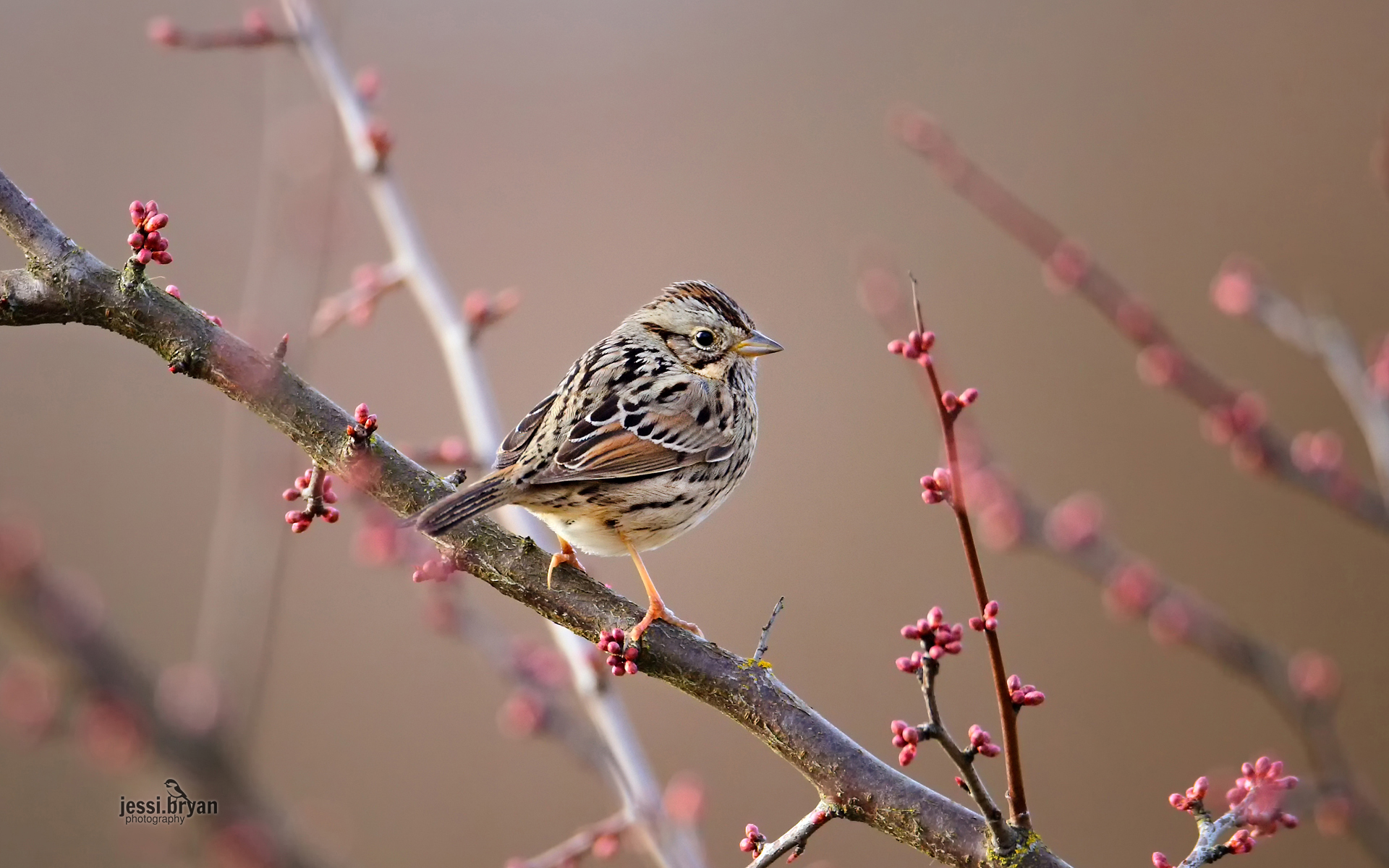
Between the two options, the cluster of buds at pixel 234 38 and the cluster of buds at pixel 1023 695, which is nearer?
the cluster of buds at pixel 1023 695

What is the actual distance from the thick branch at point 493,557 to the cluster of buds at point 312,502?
5cm

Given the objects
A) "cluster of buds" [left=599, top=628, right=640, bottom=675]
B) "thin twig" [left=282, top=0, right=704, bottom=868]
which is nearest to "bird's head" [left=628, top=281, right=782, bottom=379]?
"thin twig" [left=282, top=0, right=704, bottom=868]

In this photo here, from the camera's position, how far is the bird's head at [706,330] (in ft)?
12.4

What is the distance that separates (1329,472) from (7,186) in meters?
3.09

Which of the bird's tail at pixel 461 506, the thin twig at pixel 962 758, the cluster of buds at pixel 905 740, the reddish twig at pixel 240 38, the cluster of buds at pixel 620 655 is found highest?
the reddish twig at pixel 240 38

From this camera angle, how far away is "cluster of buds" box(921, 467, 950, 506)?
5.98 feet

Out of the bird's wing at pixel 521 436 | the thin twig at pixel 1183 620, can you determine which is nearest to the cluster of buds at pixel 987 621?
the thin twig at pixel 1183 620

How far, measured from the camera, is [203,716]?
2553 millimetres

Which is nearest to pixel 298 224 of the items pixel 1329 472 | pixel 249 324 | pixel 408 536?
pixel 249 324

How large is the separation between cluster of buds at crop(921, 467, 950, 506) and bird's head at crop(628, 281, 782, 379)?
6.27ft

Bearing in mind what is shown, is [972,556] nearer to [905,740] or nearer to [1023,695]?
[1023,695]

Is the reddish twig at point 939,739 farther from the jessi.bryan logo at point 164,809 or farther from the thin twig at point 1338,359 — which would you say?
the jessi.bryan logo at point 164,809

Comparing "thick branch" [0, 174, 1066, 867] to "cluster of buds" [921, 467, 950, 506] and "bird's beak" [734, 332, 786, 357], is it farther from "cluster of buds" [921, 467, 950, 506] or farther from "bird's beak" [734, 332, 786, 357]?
"bird's beak" [734, 332, 786, 357]

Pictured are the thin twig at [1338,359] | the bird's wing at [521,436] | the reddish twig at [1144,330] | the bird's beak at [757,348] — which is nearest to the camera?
the thin twig at [1338,359]
